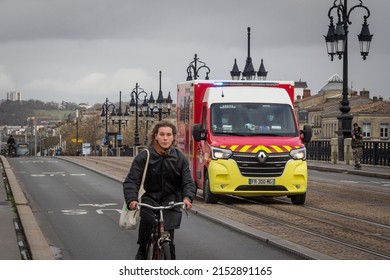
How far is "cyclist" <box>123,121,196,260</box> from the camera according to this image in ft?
26.2

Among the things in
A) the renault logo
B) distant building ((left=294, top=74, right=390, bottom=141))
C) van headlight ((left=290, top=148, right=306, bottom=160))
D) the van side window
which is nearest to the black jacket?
the renault logo

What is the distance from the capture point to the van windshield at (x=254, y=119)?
758 inches

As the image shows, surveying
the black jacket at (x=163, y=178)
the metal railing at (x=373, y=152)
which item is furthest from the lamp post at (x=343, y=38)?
the black jacket at (x=163, y=178)

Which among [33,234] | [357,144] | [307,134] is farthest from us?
[357,144]

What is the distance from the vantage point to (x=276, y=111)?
1947 centimetres

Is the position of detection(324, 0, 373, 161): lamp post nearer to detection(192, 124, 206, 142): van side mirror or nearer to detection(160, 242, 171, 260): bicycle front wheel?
detection(192, 124, 206, 142): van side mirror

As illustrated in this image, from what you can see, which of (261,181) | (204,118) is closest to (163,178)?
(261,181)

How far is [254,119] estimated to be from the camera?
762 inches

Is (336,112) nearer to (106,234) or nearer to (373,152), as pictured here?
(373,152)

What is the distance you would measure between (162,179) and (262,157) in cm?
1081

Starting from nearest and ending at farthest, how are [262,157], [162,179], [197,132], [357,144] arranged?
[162,179] → [262,157] → [197,132] → [357,144]

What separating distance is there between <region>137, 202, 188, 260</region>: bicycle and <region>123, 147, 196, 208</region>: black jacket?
15 cm
